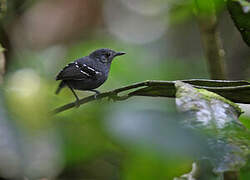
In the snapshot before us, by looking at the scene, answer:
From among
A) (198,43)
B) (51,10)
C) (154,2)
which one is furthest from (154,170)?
(198,43)

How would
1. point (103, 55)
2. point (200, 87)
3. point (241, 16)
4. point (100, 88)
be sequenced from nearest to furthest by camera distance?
point (200, 87) < point (241, 16) < point (103, 55) < point (100, 88)

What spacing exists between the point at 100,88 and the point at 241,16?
1.62m

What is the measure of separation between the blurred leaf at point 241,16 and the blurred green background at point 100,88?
0.93 ft

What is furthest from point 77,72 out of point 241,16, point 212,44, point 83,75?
point 241,16

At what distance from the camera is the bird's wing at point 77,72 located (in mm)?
1902

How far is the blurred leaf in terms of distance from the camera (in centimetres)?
122

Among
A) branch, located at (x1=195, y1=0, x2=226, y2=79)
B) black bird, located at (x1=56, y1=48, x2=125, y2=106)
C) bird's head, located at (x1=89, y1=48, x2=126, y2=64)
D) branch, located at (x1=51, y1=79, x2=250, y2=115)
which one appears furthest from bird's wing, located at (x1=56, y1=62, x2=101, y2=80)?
branch, located at (x1=51, y1=79, x2=250, y2=115)

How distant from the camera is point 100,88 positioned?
279cm

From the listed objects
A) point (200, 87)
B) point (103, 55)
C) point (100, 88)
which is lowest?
point (200, 87)

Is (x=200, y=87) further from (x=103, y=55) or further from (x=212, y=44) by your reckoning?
(x=103, y=55)

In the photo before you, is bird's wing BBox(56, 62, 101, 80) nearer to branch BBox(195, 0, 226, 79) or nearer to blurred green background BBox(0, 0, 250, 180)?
blurred green background BBox(0, 0, 250, 180)

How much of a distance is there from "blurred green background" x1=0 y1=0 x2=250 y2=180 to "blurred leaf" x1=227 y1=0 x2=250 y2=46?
28cm

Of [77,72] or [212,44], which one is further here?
[212,44]

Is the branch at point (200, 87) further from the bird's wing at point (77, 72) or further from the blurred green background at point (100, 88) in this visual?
the bird's wing at point (77, 72)
